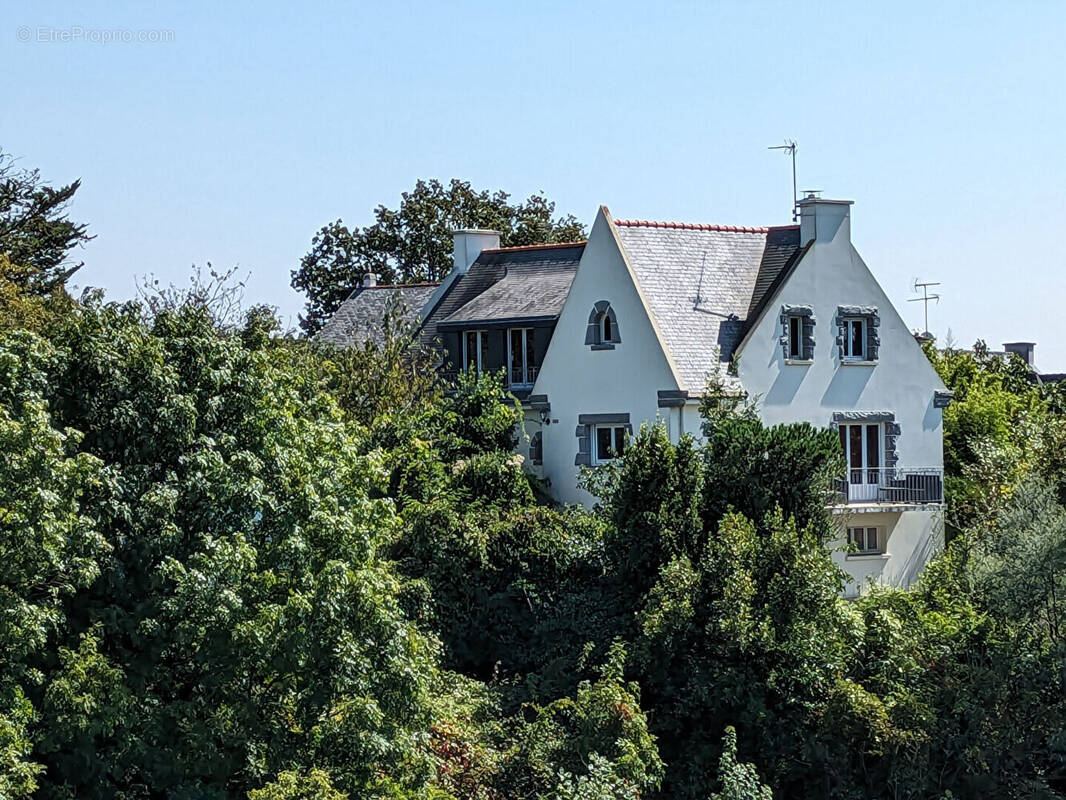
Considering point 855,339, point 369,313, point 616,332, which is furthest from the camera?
point 369,313

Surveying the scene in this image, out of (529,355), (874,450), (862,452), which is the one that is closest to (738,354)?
(862,452)

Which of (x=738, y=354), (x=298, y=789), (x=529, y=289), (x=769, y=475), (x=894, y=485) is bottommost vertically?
(x=298, y=789)

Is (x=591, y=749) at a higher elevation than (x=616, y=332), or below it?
below

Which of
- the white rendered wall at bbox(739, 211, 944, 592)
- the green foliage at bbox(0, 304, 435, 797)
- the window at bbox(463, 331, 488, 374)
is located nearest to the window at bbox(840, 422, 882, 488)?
the white rendered wall at bbox(739, 211, 944, 592)

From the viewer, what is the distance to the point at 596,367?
120ft

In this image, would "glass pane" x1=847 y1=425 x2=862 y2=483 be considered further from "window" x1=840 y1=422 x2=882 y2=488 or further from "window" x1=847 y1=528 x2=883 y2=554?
"window" x1=847 y1=528 x2=883 y2=554

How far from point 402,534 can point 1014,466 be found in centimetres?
1630

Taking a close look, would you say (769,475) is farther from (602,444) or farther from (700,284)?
(700,284)

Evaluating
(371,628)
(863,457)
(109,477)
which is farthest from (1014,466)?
(109,477)

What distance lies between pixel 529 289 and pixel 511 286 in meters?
1.06

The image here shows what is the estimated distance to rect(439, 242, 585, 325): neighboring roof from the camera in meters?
39.5

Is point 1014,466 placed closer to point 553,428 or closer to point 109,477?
point 553,428

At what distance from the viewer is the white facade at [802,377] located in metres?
36.0

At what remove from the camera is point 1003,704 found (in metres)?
25.0
